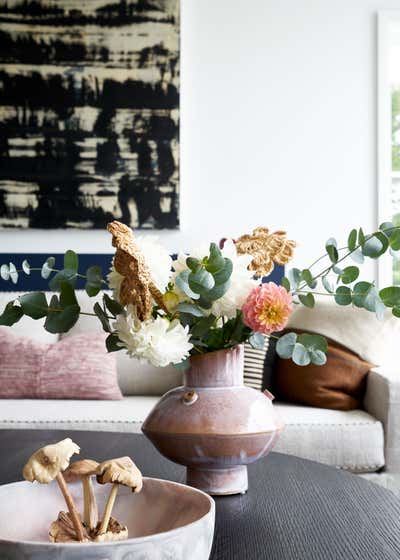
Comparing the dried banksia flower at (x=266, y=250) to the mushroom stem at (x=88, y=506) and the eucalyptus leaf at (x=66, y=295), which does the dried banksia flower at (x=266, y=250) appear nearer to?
the eucalyptus leaf at (x=66, y=295)

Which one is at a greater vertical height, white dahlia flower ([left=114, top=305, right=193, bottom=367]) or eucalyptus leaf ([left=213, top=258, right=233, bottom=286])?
eucalyptus leaf ([left=213, top=258, right=233, bottom=286])

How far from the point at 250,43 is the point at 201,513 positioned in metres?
3.18

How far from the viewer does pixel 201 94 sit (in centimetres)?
Result: 365

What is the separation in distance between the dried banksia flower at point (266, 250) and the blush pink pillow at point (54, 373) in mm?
1673

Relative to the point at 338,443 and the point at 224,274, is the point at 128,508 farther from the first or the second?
the point at 338,443

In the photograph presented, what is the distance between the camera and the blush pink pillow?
2691 millimetres

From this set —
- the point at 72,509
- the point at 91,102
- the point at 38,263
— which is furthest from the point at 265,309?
the point at 91,102

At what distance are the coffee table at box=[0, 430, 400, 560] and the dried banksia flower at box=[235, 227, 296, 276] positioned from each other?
0.32 m

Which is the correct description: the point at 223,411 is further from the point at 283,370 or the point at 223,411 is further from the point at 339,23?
the point at 339,23

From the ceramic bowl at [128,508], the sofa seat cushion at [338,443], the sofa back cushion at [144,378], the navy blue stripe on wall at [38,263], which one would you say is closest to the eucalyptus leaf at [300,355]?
the ceramic bowl at [128,508]

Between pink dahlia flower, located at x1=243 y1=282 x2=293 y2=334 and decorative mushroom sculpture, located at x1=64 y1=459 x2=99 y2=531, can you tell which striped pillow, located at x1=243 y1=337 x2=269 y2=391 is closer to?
pink dahlia flower, located at x1=243 y1=282 x2=293 y2=334

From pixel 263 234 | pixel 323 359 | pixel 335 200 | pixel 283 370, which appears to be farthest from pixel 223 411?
pixel 335 200

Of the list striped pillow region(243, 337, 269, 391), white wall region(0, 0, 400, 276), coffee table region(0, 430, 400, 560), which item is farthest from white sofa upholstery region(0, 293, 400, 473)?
white wall region(0, 0, 400, 276)

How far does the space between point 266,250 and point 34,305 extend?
0.34 m
